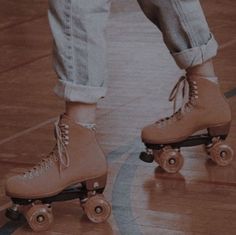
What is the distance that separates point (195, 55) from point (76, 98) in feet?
1.12

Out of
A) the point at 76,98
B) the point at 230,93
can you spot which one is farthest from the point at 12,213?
the point at 230,93

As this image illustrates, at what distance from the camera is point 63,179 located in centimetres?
147

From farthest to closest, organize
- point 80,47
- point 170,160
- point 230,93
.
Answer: point 230,93 < point 170,160 < point 80,47

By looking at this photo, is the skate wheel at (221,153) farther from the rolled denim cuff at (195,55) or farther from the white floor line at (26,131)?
the white floor line at (26,131)

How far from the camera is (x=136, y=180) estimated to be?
1687 mm

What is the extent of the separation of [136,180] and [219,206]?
23 cm

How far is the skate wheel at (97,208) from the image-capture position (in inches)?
58.5

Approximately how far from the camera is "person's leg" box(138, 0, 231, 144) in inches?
64.1

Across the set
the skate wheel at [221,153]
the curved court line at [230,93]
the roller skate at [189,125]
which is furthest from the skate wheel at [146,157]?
the curved court line at [230,93]

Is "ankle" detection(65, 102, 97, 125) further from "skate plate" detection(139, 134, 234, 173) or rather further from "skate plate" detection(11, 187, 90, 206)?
"skate plate" detection(139, 134, 234, 173)

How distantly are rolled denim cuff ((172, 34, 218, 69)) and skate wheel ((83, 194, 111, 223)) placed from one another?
379 mm

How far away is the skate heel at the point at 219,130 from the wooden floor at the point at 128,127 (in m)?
0.08

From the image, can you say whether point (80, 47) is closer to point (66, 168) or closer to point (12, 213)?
point (66, 168)

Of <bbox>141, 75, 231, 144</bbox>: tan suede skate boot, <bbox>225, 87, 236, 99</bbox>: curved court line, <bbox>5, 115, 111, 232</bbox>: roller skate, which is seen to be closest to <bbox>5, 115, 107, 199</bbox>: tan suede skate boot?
<bbox>5, 115, 111, 232</bbox>: roller skate
